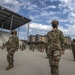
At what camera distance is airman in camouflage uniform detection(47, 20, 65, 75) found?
4664 mm

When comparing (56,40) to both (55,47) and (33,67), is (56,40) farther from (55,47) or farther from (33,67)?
(33,67)

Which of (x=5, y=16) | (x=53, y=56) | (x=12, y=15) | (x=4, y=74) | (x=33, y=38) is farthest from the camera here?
(x=33, y=38)

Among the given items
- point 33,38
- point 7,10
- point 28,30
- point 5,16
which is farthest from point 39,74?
point 33,38

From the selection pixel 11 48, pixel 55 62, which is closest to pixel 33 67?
pixel 11 48

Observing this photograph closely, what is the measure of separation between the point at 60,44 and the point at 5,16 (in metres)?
35.4

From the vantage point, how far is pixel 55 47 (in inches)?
186

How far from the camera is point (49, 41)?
4914mm

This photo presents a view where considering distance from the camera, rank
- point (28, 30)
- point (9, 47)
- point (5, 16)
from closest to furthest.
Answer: point (9, 47)
point (5, 16)
point (28, 30)

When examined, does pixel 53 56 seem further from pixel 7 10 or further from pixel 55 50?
pixel 7 10

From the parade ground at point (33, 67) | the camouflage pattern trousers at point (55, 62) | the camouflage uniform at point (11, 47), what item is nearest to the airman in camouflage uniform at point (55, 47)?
the camouflage pattern trousers at point (55, 62)

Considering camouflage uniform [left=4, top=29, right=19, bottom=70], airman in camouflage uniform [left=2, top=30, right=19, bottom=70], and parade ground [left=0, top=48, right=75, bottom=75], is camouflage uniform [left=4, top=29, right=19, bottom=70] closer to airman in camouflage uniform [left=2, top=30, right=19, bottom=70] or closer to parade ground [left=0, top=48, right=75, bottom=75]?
airman in camouflage uniform [left=2, top=30, right=19, bottom=70]

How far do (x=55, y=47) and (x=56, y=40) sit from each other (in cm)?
23

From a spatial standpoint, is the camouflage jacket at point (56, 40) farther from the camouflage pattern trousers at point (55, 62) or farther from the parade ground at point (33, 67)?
the parade ground at point (33, 67)

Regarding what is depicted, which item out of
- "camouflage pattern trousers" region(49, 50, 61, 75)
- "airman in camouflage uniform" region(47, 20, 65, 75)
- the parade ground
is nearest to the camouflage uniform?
the parade ground
